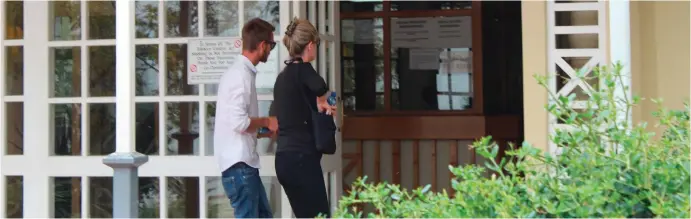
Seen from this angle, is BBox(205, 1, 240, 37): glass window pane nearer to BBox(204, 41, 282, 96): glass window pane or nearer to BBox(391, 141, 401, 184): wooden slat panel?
BBox(204, 41, 282, 96): glass window pane

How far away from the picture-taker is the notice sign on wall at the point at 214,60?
4.75 metres

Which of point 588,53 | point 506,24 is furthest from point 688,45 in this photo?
point 506,24

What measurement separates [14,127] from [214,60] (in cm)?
122

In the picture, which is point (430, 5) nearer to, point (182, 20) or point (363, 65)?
point (363, 65)

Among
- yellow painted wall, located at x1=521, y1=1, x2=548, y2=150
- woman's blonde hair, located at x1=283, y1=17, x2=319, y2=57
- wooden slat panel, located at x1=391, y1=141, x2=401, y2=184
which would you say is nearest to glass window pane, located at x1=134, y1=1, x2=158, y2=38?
woman's blonde hair, located at x1=283, y1=17, x2=319, y2=57

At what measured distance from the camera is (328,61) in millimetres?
4992

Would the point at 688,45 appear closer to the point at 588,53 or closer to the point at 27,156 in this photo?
the point at 588,53

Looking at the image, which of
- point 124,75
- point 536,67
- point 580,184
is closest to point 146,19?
point 124,75

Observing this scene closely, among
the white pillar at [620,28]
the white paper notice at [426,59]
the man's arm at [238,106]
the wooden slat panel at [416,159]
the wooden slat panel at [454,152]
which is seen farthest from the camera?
the white paper notice at [426,59]

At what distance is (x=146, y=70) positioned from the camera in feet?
16.2

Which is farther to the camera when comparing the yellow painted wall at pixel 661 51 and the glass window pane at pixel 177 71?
the glass window pane at pixel 177 71

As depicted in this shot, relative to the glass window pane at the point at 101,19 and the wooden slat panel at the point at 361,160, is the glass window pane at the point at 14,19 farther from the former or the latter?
the wooden slat panel at the point at 361,160

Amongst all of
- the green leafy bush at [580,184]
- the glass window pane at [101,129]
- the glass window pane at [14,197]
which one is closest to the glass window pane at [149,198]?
the glass window pane at [101,129]

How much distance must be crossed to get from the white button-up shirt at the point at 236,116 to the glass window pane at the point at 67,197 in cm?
128
